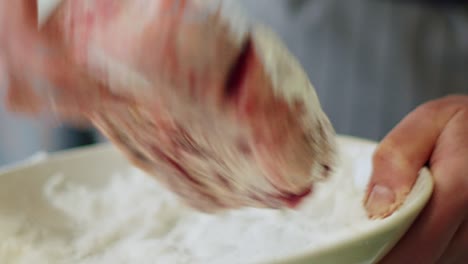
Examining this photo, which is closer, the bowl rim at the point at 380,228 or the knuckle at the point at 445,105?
the bowl rim at the point at 380,228

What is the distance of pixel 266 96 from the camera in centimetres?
17

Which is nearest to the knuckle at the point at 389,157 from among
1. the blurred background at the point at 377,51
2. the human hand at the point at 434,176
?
the human hand at the point at 434,176

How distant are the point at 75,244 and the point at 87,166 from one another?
7 cm

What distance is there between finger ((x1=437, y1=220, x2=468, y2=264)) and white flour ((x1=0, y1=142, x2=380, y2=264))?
4 cm

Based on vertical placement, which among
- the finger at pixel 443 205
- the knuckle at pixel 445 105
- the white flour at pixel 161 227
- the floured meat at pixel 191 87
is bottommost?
the white flour at pixel 161 227

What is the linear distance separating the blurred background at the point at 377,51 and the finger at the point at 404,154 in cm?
11

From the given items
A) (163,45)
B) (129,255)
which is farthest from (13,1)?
(129,255)

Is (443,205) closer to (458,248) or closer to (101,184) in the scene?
(458,248)

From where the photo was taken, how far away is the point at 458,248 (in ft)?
0.90

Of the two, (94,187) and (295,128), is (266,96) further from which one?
(94,187)

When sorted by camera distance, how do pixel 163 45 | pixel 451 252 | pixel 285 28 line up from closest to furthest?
pixel 163 45, pixel 451 252, pixel 285 28

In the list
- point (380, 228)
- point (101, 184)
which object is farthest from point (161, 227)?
point (380, 228)

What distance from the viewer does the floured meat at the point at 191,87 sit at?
160mm

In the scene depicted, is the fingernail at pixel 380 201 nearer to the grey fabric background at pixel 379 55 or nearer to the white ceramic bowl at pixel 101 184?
the white ceramic bowl at pixel 101 184
